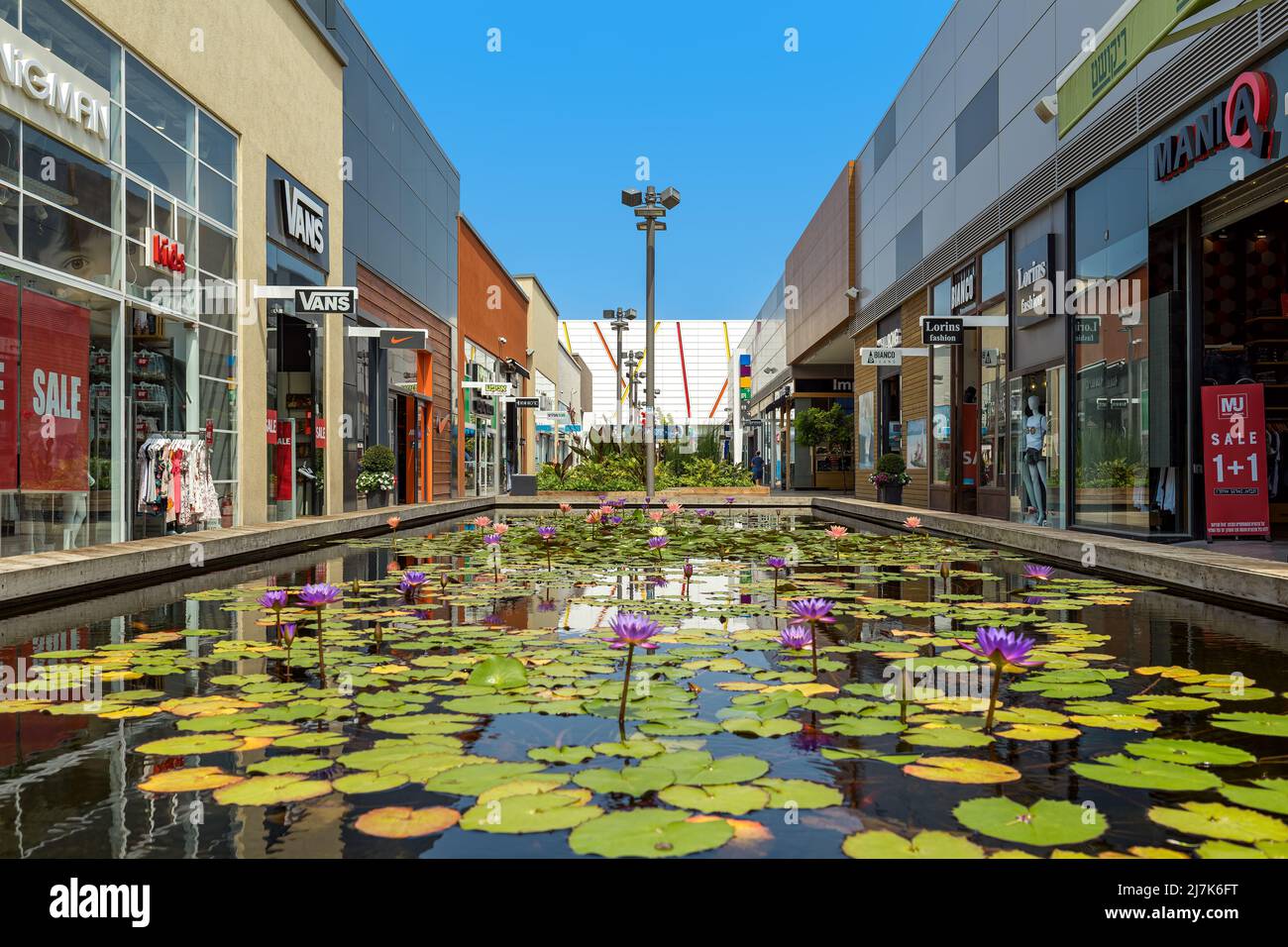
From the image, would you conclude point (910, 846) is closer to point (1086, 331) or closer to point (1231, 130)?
point (1231, 130)

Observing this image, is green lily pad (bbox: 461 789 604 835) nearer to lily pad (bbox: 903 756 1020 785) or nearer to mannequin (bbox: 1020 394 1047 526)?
lily pad (bbox: 903 756 1020 785)

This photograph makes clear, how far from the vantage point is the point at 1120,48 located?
658 cm

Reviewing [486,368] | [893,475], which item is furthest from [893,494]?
[486,368]

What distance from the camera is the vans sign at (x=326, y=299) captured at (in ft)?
38.0

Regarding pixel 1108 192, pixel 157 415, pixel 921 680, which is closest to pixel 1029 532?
pixel 1108 192

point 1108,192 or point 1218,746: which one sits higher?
point 1108,192

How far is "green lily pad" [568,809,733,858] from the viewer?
159cm

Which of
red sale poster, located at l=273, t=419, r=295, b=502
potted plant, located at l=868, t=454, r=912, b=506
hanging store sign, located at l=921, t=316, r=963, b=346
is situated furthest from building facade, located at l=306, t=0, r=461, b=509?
potted plant, located at l=868, t=454, r=912, b=506

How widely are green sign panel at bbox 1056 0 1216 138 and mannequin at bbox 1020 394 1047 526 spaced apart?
472cm

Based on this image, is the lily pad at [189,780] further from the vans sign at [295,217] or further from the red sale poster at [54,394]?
the vans sign at [295,217]

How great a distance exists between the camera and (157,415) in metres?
A: 9.50

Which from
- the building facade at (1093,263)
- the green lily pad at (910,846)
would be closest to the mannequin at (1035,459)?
the building facade at (1093,263)
